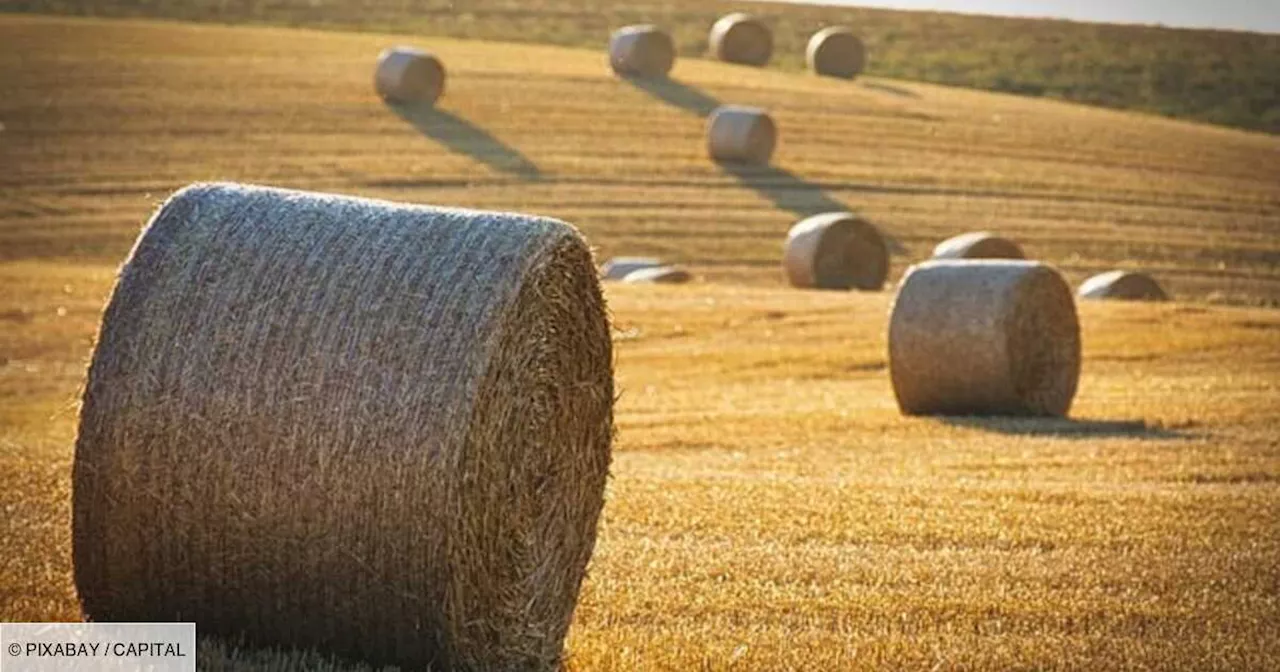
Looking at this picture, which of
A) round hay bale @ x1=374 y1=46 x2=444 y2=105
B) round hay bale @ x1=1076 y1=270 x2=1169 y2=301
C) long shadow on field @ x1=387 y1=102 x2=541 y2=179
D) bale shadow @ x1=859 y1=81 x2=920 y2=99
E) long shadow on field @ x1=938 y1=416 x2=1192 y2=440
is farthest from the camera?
bale shadow @ x1=859 y1=81 x2=920 y2=99

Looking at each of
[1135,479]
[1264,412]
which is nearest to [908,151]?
[1264,412]

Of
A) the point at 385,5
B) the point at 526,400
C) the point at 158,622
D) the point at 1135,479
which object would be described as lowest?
the point at 385,5

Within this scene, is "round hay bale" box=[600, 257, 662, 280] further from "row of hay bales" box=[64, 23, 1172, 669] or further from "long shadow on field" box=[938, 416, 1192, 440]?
"row of hay bales" box=[64, 23, 1172, 669]

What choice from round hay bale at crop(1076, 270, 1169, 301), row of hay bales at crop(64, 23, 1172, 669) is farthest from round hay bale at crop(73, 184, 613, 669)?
round hay bale at crop(1076, 270, 1169, 301)

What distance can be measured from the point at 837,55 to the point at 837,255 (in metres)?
24.3

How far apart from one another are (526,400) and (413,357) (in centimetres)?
70

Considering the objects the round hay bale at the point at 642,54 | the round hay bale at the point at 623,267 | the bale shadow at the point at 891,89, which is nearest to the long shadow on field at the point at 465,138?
the round hay bale at the point at 642,54

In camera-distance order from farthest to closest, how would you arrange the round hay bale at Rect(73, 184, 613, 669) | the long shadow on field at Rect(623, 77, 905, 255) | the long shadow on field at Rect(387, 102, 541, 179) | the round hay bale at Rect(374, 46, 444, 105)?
the round hay bale at Rect(374, 46, 444, 105)
the long shadow on field at Rect(387, 102, 541, 179)
the long shadow on field at Rect(623, 77, 905, 255)
the round hay bale at Rect(73, 184, 613, 669)

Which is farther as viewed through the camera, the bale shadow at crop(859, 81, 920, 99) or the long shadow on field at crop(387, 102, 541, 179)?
the bale shadow at crop(859, 81, 920, 99)

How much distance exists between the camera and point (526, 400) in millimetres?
7348

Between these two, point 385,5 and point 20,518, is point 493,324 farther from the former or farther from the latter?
point 385,5

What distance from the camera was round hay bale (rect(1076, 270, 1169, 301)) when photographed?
2958 cm

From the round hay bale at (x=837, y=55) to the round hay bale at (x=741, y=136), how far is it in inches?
511

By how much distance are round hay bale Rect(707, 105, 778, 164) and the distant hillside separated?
47.9ft
